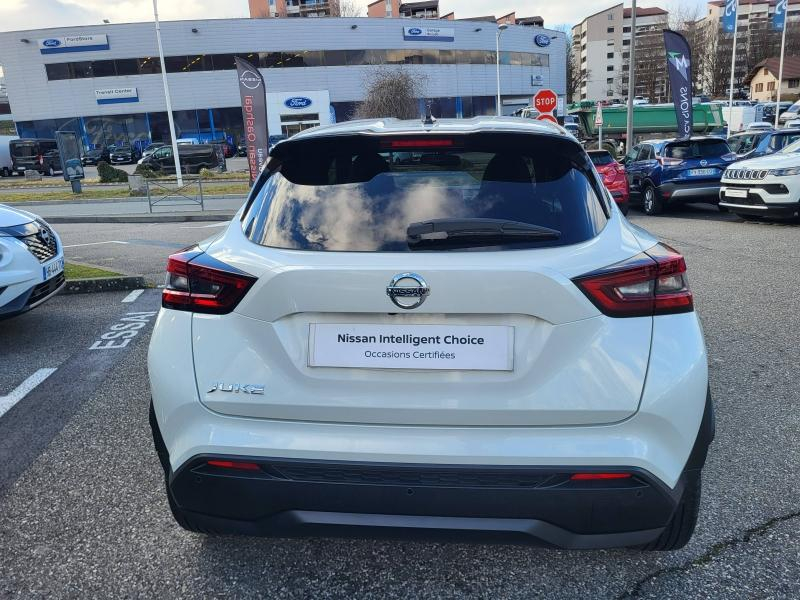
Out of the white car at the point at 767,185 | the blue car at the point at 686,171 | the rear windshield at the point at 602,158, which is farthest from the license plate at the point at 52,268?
the rear windshield at the point at 602,158

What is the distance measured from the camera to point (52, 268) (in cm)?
552

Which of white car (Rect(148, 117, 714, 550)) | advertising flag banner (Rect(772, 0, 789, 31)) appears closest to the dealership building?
advertising flag banner (Rect(772, 0, 789, 31))

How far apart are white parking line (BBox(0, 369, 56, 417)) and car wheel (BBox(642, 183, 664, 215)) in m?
12.9

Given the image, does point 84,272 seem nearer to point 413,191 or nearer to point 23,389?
point 23,389

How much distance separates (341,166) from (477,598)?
5.21 ft

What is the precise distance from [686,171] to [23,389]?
13.3 m

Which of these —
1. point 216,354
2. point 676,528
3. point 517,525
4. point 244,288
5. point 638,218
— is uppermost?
point 244,288

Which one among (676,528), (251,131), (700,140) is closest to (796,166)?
(700,140)

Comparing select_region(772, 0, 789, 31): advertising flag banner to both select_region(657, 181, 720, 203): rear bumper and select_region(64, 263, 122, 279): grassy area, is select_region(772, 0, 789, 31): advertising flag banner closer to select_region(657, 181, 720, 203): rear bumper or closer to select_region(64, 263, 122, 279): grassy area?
select_region(657, 181, 720, 203): rear bumper

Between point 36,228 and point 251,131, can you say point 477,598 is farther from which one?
point 251,131

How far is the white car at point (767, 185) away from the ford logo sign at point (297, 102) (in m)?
43.3

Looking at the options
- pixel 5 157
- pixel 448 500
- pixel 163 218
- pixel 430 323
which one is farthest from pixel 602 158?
pixel 5 157

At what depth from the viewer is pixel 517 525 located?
191 cm

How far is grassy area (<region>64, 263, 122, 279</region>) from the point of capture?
7598 millimetres
